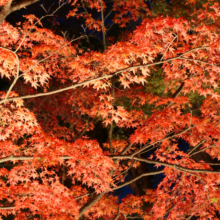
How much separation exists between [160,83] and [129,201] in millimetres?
4193

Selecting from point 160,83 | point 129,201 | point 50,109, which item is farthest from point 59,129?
point 160,83

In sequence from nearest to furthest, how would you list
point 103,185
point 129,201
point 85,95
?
point 103,185 → point 129,201 → point 85,95

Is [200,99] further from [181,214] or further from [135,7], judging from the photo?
[181,214]

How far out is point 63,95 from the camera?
9.36 metres

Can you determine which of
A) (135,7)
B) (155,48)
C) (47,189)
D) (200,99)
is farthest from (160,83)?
(47,189)

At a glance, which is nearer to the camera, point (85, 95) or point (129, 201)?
point (129, 201)

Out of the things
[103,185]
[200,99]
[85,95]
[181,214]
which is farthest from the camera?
[200,99]

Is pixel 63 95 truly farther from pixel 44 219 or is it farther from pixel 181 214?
pixel 181 214

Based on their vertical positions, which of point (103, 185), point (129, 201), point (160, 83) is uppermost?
point (160, 83)

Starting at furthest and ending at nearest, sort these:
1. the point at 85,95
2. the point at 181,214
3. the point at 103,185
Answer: the point at 85,95 < the point at 181,214 < the point at 103,185

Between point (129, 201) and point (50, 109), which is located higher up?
point (50, 109)

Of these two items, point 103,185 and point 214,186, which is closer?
point 103,185

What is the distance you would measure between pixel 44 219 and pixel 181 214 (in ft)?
9.71

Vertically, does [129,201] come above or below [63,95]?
below
